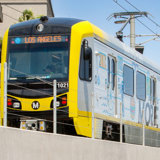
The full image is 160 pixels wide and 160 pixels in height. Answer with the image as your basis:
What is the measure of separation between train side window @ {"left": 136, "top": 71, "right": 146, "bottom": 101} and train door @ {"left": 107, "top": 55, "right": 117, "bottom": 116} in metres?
2.09

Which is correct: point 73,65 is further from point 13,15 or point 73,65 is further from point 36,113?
point 13,15

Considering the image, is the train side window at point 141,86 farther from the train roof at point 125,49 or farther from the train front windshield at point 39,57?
the train front windshield at point 39,57

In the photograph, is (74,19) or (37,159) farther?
(74,19)

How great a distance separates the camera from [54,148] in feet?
32.7

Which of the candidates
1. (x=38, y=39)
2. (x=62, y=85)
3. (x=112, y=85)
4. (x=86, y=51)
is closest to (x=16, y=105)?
(x=62, y=85)

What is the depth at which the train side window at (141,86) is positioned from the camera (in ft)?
57.8

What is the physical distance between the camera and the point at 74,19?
14320 mm

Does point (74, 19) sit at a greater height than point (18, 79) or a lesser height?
greater

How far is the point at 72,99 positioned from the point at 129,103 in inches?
154

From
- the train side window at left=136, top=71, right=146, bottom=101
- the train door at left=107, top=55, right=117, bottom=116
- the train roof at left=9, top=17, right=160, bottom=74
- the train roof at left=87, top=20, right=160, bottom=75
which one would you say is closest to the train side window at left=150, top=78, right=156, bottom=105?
the train roof at left=87, top=20, right=160, bottom=75

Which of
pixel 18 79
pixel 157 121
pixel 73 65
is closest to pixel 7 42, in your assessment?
pixel 18 79

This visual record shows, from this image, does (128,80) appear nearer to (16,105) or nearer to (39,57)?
(39,57)

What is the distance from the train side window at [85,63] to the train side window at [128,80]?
2.72 meters

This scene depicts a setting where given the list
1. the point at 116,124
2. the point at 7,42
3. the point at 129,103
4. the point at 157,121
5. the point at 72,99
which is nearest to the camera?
the point at 72,99
